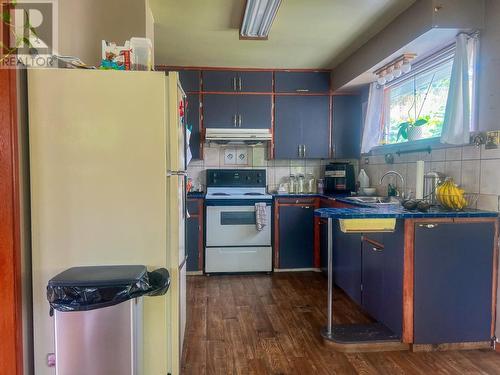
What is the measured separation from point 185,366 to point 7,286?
110 centimetres

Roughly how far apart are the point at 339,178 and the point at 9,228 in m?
3.51

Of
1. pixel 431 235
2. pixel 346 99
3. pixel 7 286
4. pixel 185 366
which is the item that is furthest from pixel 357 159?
pixel 7 286

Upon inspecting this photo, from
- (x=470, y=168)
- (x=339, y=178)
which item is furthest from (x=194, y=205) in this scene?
(x=470, y=168)

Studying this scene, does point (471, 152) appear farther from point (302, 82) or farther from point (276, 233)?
point (302, 82)

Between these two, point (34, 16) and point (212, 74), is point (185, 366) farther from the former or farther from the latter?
point (212, 74)

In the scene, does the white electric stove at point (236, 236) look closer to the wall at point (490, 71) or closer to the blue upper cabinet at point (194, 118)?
the blue upper cabinet at point (194, 118)

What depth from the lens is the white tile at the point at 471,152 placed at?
2428 millimetres

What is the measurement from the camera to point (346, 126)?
4406mm

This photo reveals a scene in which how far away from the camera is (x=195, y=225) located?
3996mm

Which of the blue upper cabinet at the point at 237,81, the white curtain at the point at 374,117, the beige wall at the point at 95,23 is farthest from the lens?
the blue upper cabinet at the point at 237,81

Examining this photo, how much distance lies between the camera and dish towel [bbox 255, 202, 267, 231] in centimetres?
396

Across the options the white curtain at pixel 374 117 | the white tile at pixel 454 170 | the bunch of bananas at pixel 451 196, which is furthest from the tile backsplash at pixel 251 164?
the bunch of bananas at pixel 451 196

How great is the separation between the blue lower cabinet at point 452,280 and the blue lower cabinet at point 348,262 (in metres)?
0.65

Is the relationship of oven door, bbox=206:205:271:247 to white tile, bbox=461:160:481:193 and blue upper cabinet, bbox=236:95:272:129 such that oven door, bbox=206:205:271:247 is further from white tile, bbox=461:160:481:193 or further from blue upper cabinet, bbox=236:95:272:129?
white tile, bbox=461:160:481:193
